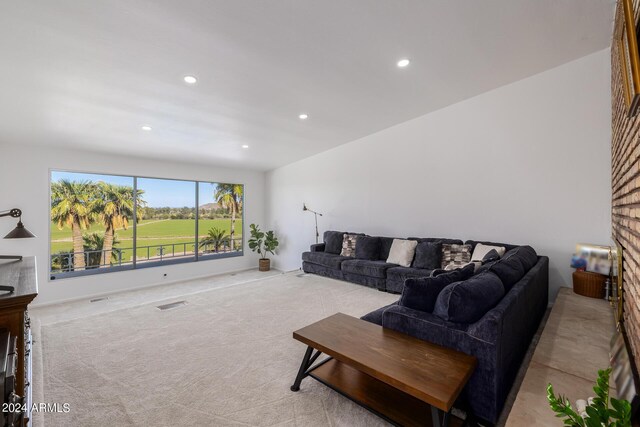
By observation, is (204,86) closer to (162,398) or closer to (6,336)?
(6,336)

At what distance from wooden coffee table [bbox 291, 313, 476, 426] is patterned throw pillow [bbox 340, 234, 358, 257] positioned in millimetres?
3076

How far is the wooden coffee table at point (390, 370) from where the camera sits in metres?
1.45

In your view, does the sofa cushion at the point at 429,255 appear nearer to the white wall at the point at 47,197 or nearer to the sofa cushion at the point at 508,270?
the sofa cushion at the point at 508,270

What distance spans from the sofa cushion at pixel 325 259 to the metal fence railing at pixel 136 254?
227 centimetres

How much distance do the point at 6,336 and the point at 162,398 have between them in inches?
46.8

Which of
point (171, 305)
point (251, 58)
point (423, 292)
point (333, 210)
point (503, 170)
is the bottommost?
point (171, 305)

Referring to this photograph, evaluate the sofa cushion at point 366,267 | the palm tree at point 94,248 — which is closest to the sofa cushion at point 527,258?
the sofa cushion at point 366,267

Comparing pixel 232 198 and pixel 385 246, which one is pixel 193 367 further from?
pixel 232 198

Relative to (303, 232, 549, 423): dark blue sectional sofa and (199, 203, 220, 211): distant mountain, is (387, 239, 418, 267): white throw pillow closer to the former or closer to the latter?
(303, 232, 549, 423): dark blue sectional sofa

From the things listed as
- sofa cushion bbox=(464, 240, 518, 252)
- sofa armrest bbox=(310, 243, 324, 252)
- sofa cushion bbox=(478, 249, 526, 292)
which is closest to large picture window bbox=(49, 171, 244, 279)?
sofa armrest bbox=(310, 243, 324, 252)

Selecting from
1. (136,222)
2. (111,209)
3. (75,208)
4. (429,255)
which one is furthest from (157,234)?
(429,255)

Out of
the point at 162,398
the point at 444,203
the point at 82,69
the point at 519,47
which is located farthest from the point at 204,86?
the point at 444,203

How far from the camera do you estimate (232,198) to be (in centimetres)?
695

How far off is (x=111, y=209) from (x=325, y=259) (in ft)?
13.7
